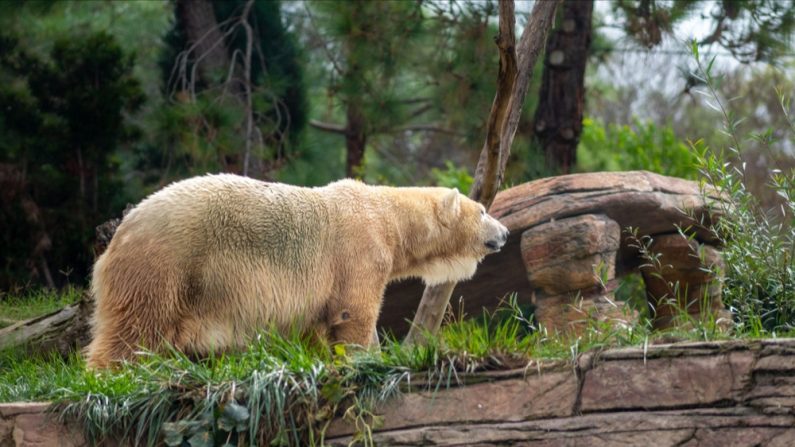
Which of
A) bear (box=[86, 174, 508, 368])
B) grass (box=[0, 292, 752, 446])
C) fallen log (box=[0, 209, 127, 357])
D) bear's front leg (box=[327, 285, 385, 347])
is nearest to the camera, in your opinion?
grass (box=[0, 292, 752, 446])

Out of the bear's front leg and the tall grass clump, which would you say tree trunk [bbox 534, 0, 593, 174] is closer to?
the bear's front leg

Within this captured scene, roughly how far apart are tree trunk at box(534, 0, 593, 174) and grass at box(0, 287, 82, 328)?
18.7 feet

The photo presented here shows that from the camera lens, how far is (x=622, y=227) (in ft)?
30.5

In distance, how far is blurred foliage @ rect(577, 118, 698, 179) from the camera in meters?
15.5

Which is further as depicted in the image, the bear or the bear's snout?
the bear's snout

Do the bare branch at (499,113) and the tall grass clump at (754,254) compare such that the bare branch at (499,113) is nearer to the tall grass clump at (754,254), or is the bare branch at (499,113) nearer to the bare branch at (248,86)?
the tall grass clump at (754,254)

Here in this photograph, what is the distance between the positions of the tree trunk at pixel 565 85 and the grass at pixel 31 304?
5.71 m

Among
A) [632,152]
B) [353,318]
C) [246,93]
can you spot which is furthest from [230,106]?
[632,152]

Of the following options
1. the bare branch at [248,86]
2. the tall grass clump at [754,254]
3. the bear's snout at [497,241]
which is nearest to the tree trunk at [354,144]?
the bare branch at [248,86]

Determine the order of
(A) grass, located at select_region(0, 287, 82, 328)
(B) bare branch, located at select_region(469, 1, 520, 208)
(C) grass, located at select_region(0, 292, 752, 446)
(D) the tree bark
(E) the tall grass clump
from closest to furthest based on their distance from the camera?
(C) grass, located at select_region(0, 292, 752, 446), (E) the tall grass clump, (B) bare branch, located at select_region(469, 1, 520, 208), (D) the tree bark, (A) grass, located at select_region(0, 287, 82, 328)

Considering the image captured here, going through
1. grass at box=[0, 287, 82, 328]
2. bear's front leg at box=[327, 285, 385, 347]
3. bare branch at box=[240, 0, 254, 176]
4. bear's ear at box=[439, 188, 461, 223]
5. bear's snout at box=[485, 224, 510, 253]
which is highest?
bare branch at box=[240, 0, 254, 176]

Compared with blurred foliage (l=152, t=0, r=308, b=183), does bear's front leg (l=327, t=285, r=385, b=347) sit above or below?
below

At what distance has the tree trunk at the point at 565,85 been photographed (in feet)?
41.4

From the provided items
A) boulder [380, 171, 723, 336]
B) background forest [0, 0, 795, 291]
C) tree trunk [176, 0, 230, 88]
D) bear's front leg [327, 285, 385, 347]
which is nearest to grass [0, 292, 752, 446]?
bear's front leg [327, 285, 385, 347]
